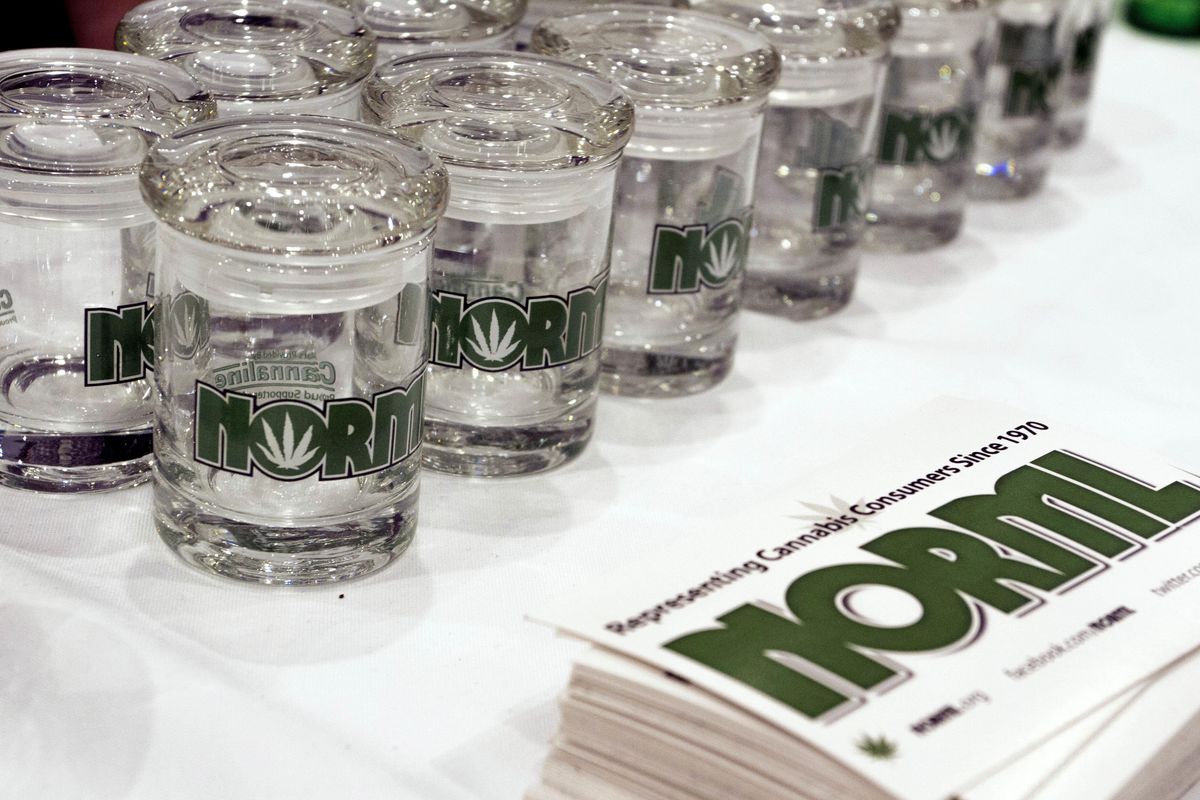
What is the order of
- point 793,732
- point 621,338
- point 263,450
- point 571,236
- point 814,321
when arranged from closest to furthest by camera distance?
point 793,732 → point 263,450 → point 571,236 → point 621,338 → point 814,321

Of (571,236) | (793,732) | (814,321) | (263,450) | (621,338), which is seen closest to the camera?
(793,732)

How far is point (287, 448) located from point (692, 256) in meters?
0.26

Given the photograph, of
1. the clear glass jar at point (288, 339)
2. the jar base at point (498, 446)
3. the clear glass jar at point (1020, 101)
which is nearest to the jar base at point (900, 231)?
the clear glass jar at point (1020, 101)

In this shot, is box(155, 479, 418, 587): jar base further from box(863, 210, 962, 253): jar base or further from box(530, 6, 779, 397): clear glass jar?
box(863, 210, 962, 253): jar base

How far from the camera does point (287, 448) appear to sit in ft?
1.98

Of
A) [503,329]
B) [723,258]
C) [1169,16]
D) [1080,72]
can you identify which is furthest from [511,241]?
[1169,16]

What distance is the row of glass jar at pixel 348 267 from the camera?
60 cm

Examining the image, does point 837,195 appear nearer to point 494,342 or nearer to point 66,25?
point 494,342

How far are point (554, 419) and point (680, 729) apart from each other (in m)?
0.26

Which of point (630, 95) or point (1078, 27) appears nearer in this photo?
point (630, 95)

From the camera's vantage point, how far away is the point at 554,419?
29.7 inches

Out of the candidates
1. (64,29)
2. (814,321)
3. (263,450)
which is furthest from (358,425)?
(64,29)

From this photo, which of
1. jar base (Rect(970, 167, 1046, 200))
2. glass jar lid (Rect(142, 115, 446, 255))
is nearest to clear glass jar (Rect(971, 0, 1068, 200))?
jar base (Rect(970, 167, 1046, 200))

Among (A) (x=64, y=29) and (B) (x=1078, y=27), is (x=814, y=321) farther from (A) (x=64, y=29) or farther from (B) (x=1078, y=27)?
(A) (x=64, y=29)
